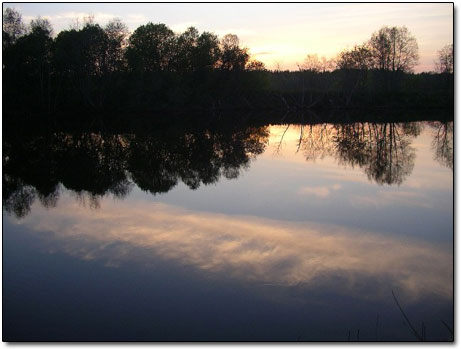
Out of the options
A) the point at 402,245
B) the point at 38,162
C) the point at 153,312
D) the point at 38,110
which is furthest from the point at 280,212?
the point at 38,110

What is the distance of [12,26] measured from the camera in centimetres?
4881

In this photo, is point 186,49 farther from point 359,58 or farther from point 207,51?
point 359,58

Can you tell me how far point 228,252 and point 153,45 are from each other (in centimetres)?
5991

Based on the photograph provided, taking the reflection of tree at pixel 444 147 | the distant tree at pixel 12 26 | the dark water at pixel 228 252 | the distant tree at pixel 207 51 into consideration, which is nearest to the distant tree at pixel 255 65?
the distant tree at pixel 207 51

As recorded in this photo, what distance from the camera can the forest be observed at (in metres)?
50.5

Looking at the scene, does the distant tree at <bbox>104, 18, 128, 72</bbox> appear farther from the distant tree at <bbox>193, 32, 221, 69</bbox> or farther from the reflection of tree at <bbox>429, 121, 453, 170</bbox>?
the reflection of tree at <bbox>429, 121, 453, 170</bbox>

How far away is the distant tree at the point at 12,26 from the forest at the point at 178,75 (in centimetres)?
11

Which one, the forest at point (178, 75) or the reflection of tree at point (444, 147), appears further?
the forest at point (178, 75)

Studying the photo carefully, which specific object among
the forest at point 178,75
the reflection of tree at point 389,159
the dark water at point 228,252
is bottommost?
the dark water at point 228,252

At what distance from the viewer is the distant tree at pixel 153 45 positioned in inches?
2483

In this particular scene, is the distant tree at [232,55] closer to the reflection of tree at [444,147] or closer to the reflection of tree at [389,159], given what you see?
the reflection of tree at [444,147]

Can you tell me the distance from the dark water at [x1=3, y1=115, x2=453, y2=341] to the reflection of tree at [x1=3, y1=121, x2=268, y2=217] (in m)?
0.13

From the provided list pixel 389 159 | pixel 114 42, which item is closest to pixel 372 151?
pixel 389 159

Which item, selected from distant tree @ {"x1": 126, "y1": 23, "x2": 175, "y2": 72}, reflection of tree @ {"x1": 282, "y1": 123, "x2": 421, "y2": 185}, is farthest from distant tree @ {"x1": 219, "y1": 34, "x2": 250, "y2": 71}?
reflection of tree @ {"x1": 282, "y1": 123, "x2": 421, "y2": 185}
